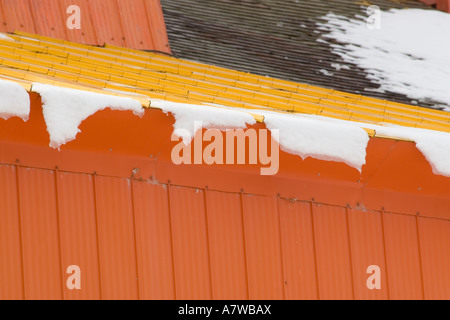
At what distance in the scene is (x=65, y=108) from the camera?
20.7ft

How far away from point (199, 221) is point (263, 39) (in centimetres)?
352

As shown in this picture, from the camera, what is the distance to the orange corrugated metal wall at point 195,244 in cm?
657

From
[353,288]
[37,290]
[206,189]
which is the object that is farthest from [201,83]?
[37,290]

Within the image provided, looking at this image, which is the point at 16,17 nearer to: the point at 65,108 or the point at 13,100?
the point at 65,108

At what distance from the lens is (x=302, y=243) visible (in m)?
7.39

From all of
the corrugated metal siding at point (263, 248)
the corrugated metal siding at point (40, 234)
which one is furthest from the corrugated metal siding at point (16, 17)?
the corrugated metal siding at point (263, 248)

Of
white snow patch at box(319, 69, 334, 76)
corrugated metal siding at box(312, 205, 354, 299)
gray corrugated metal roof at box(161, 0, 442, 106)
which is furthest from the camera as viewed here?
white snow patch at box(319, 69, 334, 76)

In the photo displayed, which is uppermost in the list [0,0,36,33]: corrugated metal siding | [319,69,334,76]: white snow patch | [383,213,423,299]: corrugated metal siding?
[0,0,36,33]: corrugated metal siding

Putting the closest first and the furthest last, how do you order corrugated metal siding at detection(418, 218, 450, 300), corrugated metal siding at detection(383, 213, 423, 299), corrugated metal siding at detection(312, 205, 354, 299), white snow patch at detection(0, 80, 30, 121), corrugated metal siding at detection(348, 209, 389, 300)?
white snow patch at detection(0, 80, 30, 121), corrugated metal siding at detection(312, 205, 354, 299), corrugated metal siding at detection(348, 209, 389, 300), corrugated metal siding at detection(383, 213, 423, 299), corrugated metal siding at detection(418, 218, 450, 300)

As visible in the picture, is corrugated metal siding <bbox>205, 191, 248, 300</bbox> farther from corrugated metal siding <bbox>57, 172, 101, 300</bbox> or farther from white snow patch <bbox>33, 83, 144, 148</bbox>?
white snow patch <bbox>33, 83, 144, 148</bbox>

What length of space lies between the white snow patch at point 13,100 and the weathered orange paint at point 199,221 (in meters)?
0.09

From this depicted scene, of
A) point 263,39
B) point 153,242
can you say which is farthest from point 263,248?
point 263,39

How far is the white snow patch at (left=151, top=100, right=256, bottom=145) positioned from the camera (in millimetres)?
6684

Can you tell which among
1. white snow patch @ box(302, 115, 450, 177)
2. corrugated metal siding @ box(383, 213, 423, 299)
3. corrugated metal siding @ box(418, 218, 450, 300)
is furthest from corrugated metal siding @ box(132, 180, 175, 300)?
corrugated metal siding @ box(418, 218, 450, 300)
